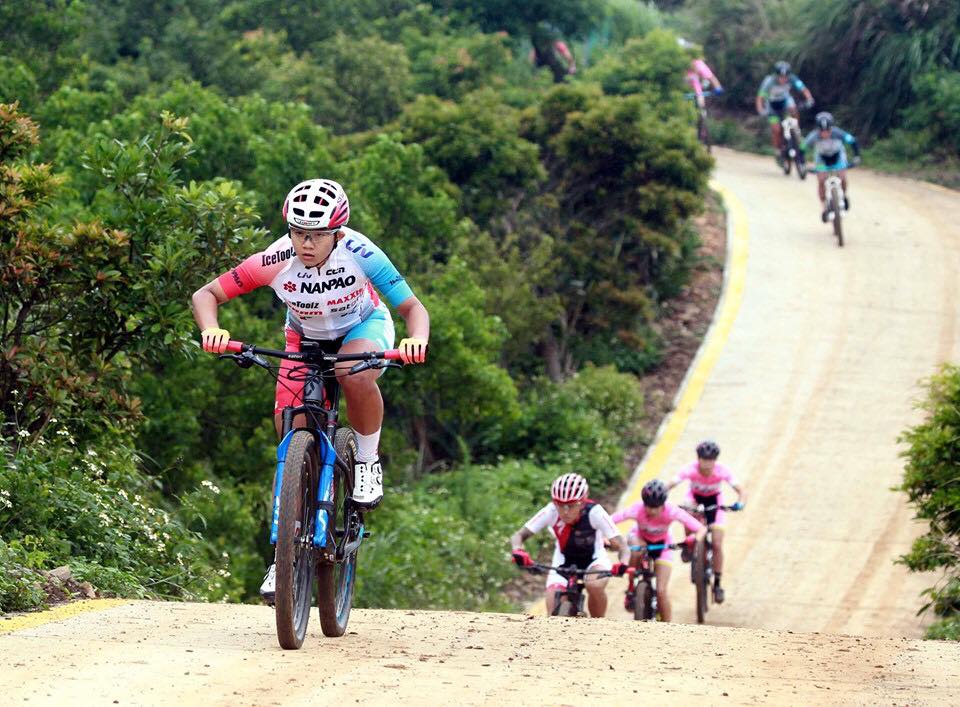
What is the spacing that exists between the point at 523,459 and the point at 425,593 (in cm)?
629

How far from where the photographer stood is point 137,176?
472 inches

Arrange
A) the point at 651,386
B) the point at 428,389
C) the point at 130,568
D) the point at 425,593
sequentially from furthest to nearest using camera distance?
the point at 651,386
the point at 428,389
the point at 425,593
the point at 130,568

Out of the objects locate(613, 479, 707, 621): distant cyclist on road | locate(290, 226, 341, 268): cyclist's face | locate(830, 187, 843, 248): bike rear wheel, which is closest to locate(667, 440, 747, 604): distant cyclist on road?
locate(613, 479, 707, 621): distant cyclist on road

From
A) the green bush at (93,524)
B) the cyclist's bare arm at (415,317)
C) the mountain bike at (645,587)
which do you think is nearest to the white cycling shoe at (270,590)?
the cyclist's bare arm at (415,317)

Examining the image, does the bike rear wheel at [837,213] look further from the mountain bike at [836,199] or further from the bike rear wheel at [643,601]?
the bike rear wheel at [643,601]

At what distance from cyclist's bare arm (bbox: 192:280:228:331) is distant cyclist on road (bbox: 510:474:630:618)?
4781mm

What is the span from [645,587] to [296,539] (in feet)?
21.8

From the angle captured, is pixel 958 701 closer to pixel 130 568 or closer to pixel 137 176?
pixel 130 568

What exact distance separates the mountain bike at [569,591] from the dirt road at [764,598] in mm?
1995

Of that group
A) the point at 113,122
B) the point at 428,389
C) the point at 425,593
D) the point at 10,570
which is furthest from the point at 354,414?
the point at 113,122

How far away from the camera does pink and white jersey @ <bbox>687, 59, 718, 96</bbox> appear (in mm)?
35778

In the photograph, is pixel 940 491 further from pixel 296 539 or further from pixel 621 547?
pixel 296 539

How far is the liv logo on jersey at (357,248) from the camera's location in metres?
8.25

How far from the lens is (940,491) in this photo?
45.1 ft
